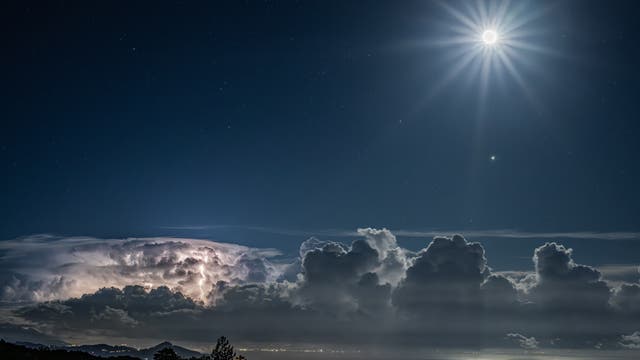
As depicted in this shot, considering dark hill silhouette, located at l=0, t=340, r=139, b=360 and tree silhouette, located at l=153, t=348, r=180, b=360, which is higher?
tree silhouette, located at l=153, t=348, r=180, b=360

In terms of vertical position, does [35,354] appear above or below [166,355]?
below

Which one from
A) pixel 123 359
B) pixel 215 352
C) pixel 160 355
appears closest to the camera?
pixel 160 355

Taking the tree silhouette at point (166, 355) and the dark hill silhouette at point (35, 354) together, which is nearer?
the dark hill silhouette at point (35, 354)

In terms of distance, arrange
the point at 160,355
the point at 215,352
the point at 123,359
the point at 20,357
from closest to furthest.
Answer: the point at 20,357 < the point at 160,355 < the point at 215,352 < the point at 123,359

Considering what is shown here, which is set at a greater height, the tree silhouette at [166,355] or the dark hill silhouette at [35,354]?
the tree silhouette at [166,355]

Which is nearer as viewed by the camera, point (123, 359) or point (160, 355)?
point (160, 355)

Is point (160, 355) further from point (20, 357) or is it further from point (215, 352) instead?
point (20, 357)

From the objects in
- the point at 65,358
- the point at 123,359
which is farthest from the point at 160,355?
the point at 123,359

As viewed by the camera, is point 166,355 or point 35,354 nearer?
point 166,355

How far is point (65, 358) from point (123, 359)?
1447 cm

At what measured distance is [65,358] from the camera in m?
74.1

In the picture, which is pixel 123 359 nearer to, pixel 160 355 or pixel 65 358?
pixel 65 358

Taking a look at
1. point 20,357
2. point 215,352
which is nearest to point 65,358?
point 20,357

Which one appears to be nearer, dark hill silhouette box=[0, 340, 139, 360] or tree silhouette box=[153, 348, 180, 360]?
dark hill silhouette box=[0, 340, 139, 360]
